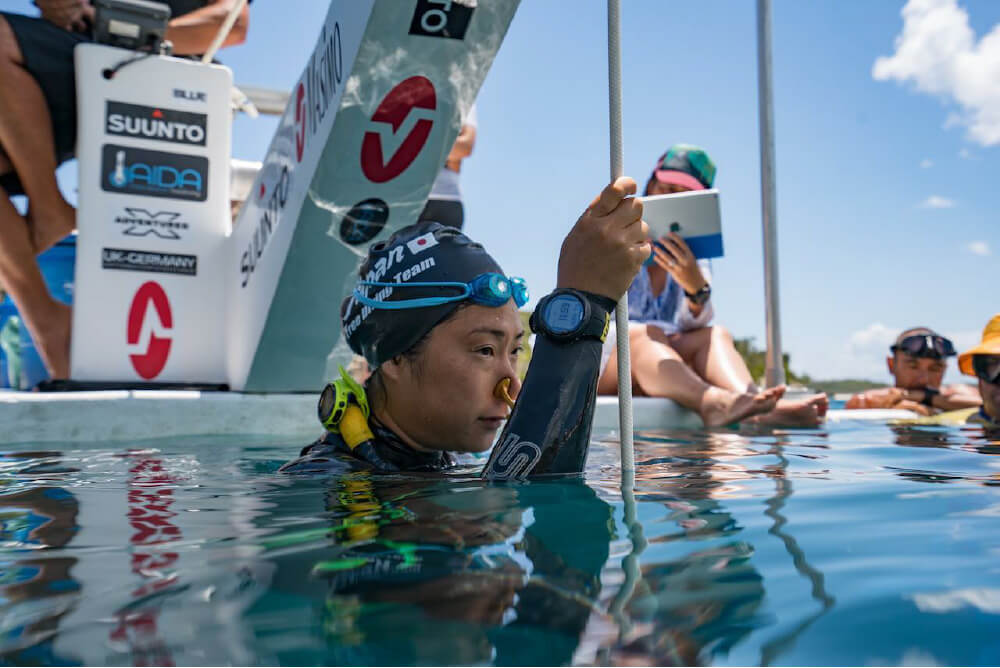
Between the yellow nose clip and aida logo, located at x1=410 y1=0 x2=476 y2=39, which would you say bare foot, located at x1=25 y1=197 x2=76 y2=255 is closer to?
aida logo, located at x1=410 y1=0 x2=476 y2=39

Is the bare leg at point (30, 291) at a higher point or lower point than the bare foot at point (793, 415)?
higher

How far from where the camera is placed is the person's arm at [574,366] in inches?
64.2

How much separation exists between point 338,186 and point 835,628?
111 inches

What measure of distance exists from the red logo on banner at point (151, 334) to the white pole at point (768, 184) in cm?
370

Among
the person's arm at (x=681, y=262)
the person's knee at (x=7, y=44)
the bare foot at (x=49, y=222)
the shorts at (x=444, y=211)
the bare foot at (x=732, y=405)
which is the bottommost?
the bare foot at (x=732, y=405)

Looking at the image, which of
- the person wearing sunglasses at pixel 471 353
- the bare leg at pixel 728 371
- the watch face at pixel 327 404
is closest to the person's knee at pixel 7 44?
the person wearing sunglasses at pixel 471 353

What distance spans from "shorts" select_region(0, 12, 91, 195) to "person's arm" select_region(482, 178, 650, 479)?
3629mm

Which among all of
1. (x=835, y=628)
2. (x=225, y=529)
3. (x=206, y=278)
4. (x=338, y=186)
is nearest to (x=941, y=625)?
(x=835, y=628)

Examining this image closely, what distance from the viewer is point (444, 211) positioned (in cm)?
480

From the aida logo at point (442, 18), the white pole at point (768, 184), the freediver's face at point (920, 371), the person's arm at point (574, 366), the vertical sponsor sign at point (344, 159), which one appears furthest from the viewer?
the freediver's face at point (920, 371)

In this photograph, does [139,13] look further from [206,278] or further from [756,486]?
[756,486]

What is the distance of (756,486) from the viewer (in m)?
1.63

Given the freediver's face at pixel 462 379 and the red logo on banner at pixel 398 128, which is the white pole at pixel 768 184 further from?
the freediver's face at pixel 462 379

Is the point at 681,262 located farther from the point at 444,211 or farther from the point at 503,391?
the point at 503,391
